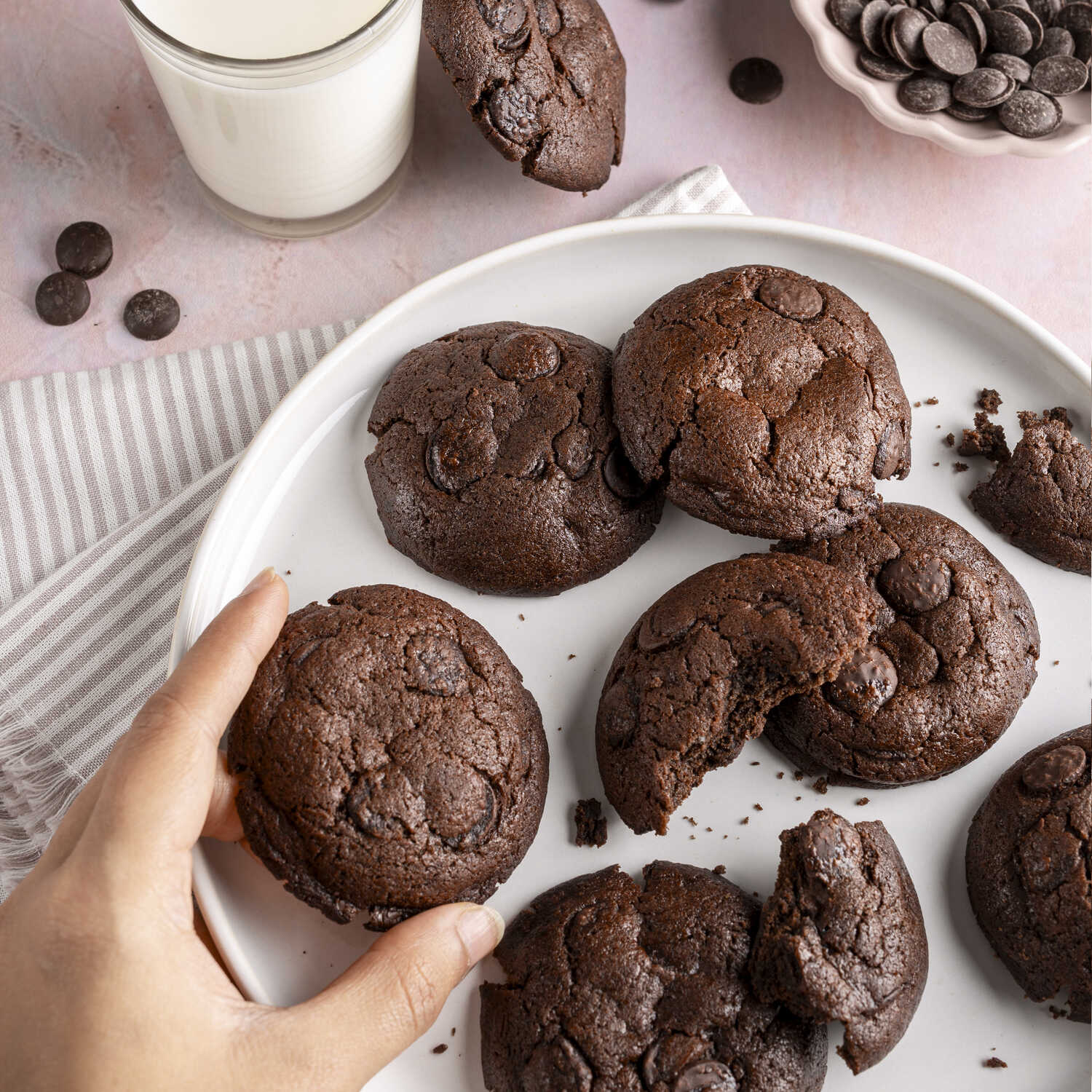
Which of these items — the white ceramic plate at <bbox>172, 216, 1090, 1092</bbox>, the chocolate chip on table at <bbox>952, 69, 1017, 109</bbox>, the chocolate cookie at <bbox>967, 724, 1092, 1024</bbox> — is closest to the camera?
the chocolate cookie at <bbox>967, 724, 1092, 1024</bbox>

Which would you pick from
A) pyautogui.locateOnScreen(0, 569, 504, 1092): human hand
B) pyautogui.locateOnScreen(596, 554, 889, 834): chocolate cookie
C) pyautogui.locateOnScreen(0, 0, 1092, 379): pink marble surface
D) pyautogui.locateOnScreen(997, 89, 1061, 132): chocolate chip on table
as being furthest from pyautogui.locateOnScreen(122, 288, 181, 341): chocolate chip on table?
pyautogui.locateOnScreen(997, 89, 1061, 132): chocolate chip on table

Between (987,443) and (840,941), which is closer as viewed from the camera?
(840,941)

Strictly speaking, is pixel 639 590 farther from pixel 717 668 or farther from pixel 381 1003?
pixel 381 1003

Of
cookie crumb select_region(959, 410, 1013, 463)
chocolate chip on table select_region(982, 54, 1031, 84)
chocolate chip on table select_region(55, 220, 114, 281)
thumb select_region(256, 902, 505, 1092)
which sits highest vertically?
chocolate chip on table select_region(982, 54, 1031, 84)

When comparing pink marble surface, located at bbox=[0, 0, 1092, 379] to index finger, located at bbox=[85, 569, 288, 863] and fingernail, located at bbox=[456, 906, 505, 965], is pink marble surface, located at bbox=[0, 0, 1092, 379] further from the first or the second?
fingernail, located at bbox=[456, 906, 505, 965]

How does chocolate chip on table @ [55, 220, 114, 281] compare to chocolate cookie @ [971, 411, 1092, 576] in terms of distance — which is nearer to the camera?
chocolate cookie @ [971, 411, 1092, 576]

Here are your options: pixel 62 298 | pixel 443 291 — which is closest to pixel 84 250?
pixel 62 298
